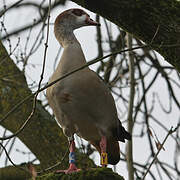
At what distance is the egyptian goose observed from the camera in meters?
3.12

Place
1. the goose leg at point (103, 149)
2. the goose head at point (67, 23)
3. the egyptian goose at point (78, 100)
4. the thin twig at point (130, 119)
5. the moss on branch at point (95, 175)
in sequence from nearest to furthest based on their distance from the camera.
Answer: the moss on branch at point (95, 175) → the egyptian goose at point (78, 100) → the goose leg at point (103, 149) → the goose head at point (67, 23) → the thin twig at point (130, 119)

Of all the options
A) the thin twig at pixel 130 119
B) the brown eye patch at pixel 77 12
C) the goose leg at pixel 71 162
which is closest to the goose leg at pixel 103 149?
the goose leg at pixel 71 162

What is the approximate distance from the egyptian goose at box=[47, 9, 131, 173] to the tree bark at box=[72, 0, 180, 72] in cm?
40

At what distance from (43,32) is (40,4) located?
2.56 ft

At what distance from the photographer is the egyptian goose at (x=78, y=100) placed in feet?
10.3

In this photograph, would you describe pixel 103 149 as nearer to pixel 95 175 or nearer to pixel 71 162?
pixel 71 162

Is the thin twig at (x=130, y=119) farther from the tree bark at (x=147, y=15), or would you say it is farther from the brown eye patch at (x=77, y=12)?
the tree bark at (x=147, y=15)

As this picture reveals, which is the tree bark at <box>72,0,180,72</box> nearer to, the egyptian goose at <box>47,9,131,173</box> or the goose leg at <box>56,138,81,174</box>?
the egyptian goose at <box>47,9,131,173</box>

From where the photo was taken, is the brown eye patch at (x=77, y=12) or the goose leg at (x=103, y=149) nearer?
the goose leg at (x=103, y=149)

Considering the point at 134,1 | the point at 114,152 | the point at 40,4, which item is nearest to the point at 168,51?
the point at 134,1

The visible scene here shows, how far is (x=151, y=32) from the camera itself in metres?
3.07

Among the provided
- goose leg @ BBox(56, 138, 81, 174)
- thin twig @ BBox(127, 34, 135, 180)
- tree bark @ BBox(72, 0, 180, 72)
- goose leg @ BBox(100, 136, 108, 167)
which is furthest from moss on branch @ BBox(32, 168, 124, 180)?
thin twig @ BBox(127, 34, 135, 180)

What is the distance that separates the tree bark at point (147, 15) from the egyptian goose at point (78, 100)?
40 cm

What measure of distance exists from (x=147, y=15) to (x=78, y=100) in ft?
2.12
